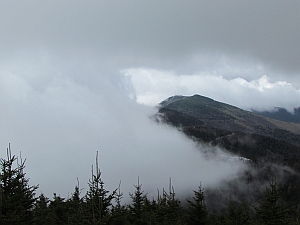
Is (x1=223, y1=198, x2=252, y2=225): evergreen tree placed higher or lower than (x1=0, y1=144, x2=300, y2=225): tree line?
lower

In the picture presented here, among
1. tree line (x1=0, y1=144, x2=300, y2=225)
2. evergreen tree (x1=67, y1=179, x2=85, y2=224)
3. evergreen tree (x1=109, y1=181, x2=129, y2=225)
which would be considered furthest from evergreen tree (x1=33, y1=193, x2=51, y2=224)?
evergreen tree (x1=109, y1=181, x2=129, y2=225)

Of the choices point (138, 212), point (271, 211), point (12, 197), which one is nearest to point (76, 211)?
point (138, 212)

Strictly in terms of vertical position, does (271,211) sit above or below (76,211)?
above

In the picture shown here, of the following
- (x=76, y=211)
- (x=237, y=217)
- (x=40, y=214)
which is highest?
(x=40, y=214)

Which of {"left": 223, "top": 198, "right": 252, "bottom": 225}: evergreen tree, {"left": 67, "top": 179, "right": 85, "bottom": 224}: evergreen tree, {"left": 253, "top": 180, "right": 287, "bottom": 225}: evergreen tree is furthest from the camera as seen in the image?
{"left": 223, "top": 198, "right": 252, "bottom": 225}: evergreen tree

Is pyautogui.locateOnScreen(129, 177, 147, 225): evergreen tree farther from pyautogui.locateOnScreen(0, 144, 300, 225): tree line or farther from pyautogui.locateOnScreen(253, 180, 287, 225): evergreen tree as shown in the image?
pyautogui.locateOnScreen(253, 180, 287, 225): evergreen tree

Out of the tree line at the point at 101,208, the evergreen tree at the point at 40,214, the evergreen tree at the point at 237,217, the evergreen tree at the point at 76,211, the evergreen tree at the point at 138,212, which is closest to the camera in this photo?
the tree line at the point at 101,208

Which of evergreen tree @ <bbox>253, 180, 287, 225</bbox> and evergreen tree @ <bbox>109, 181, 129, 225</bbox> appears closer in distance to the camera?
evergreen tree @ <bbox>109, 181, 129, 225</bbox>

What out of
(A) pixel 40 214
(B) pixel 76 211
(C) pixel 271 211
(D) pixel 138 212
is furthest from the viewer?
(B) pixel 76 211

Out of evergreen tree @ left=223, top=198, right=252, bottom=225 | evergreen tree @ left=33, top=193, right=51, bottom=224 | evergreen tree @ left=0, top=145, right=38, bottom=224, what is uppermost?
evergreen tree @ left=0, top=145, right=38, bottom=224

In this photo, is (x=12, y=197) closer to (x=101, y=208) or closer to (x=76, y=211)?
(x=101, y=208)

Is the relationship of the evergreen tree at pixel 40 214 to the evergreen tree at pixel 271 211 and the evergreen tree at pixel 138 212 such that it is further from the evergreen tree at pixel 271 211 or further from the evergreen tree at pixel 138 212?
the evergreen tree at pixel 271 211

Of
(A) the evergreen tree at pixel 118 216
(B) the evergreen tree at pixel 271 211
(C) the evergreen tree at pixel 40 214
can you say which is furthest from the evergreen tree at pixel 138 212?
(B) the evergreen tree at pixel 271 211

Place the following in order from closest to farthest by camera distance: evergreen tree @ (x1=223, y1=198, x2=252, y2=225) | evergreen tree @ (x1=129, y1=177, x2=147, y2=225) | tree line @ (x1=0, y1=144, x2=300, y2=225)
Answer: tree line @ (x1=0, y1=144, x2=300, y2=225)
evergreen tree @ (x1=223, y1=198, x2=252, y2=225)
evergreen tree @ (x1=129, y1=177, x2=147, y2=225)
